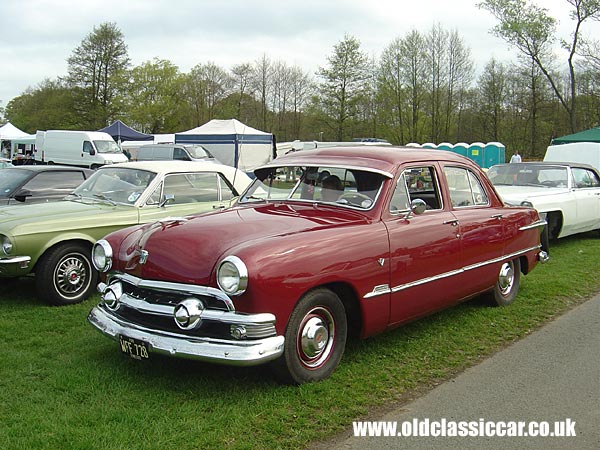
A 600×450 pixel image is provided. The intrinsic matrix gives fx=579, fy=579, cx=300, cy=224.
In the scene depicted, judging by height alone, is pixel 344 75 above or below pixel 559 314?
above

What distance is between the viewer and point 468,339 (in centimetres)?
535

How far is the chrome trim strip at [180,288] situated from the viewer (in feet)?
12.3

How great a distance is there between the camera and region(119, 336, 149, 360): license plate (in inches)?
154

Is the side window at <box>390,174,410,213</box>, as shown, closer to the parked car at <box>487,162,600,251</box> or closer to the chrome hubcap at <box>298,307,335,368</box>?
the chrome hubcap at <box>298,307,335,368</box>

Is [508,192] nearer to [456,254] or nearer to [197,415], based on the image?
[456,254]

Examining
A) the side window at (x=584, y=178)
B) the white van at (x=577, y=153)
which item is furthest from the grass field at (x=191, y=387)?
the white van at (x=577, y=153)

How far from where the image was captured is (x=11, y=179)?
29.1ft

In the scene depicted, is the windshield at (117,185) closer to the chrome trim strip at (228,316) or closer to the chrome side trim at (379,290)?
the chrome trim strip at (228,316)

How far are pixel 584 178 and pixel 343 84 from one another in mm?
33859

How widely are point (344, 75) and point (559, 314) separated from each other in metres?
39.0

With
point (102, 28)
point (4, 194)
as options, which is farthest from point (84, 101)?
point (4, 194)

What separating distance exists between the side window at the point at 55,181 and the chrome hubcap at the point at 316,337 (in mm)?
6228

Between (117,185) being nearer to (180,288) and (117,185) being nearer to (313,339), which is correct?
(180,288)

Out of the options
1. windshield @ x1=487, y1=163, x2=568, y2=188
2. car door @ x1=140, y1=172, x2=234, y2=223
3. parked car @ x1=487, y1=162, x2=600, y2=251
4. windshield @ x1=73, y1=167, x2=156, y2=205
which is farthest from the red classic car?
windshield @ x1=487, y1=163, x2=568, y2=188
